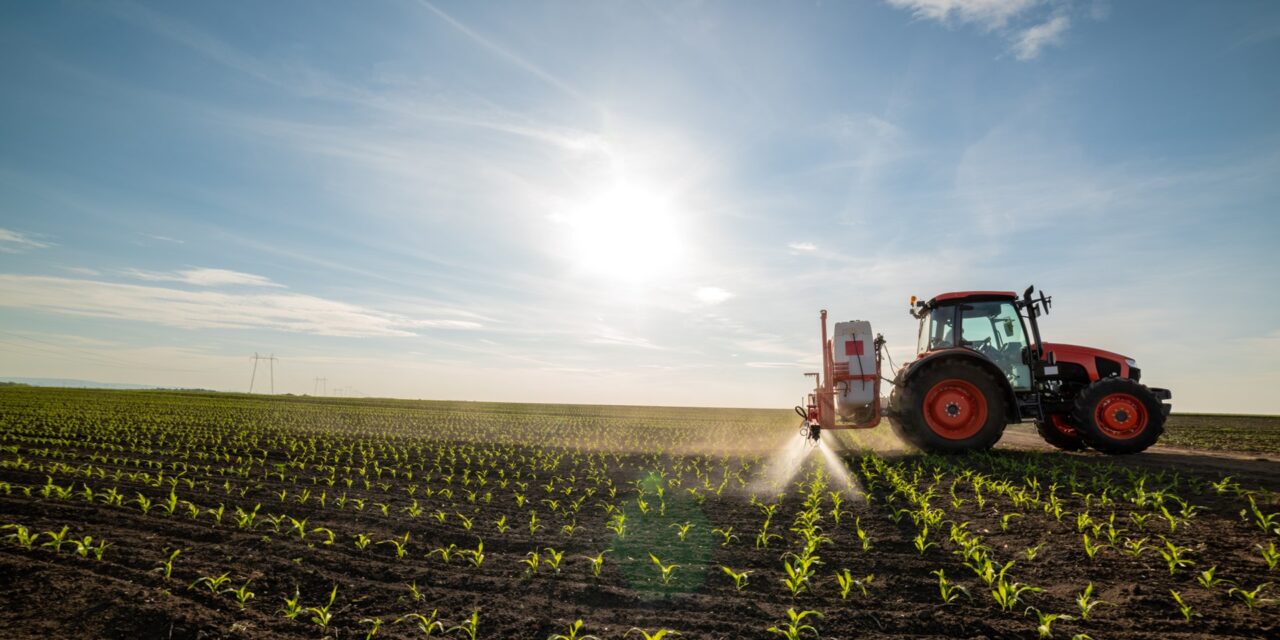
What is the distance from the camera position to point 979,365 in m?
10.8

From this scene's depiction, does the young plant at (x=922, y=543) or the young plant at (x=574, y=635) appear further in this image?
the young plant at (x=922, y=543)

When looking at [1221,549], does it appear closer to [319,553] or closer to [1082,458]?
[1082,458]

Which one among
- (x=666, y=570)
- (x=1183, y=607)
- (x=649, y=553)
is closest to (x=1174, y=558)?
(x=1183, y=607)

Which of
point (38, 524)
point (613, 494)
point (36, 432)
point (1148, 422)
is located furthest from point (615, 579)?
point (36, 432)

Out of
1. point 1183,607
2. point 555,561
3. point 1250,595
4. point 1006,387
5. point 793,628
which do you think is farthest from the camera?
point 1006,387

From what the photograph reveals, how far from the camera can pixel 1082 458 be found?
11.1 meters

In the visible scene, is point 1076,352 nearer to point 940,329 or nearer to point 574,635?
point 940,329

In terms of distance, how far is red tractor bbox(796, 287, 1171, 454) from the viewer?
35.0 feet

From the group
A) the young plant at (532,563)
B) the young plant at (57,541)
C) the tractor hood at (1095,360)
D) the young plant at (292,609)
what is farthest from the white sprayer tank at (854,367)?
the young plant at (57,541)

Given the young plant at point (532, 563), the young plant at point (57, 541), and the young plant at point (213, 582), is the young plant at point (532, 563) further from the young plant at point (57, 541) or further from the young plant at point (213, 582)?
the young plant at point (57, 541)

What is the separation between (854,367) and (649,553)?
8248 mm

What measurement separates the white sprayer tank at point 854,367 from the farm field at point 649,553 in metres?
1.93

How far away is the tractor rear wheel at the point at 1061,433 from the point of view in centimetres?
1258

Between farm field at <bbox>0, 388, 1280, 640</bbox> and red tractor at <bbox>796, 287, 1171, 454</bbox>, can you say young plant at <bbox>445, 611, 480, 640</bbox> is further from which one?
red tractor at <bbox>796, 287, 1171, 454</bbox>
